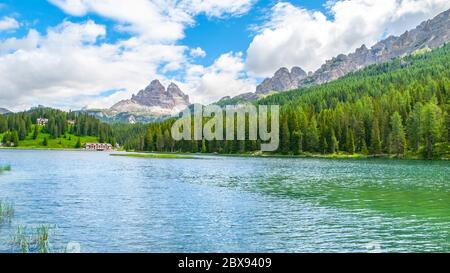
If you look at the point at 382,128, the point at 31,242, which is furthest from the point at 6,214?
the point at 382,128

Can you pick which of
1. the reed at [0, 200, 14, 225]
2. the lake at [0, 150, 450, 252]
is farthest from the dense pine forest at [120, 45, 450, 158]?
the reed at [0, 200, 14, 225]

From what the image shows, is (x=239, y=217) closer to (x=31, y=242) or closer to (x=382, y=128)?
(x=31, y=242)

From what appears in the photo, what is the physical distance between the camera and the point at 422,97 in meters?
185

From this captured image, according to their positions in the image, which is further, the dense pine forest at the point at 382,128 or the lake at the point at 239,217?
the dense pine forest at the point at 382,128

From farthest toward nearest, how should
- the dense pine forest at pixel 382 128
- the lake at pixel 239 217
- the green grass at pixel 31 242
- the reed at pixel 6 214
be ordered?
the dense pine forest at pixel 382 128 → the reed at pixel 6 214 → the lake at pixel 239 217 → the green grass at pixel 31 242

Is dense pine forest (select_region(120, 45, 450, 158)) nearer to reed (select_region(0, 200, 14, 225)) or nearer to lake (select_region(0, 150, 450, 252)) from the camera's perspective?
lake (select_region(0, 150, 450, 252))

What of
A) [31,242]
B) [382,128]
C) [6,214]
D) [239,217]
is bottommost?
[239,217]

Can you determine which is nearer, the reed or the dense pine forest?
the reed

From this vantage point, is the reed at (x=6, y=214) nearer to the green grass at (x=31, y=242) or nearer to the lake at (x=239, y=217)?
the lake at (x=239, y=217)

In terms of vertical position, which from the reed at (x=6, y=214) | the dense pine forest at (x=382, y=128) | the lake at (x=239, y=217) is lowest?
the lake at (x=239, y=217)

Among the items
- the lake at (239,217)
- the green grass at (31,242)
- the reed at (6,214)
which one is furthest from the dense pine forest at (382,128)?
the green grass at (31,242)
